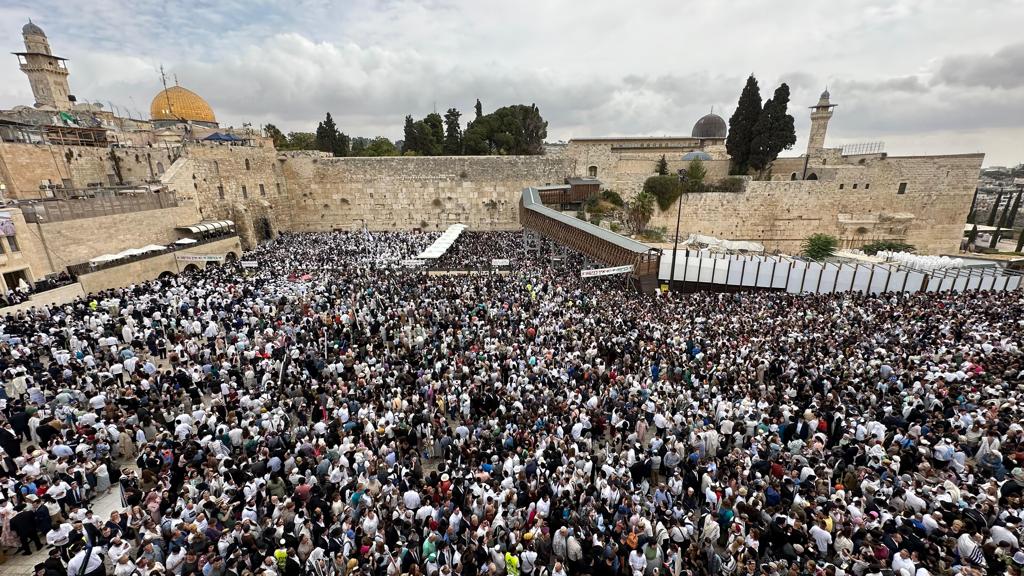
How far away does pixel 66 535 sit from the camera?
5758mm

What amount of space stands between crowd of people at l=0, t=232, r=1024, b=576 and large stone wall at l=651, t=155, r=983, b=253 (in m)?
20.7

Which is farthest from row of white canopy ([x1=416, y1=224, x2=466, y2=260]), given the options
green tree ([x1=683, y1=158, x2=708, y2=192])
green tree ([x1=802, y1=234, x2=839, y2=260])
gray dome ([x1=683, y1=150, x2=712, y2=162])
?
green tree ([x1=802, y1=234, x2=839, y2=260])

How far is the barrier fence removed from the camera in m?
18.7

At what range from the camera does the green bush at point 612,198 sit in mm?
34438

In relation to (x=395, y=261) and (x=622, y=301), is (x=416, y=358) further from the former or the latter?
(x=395, y=261)

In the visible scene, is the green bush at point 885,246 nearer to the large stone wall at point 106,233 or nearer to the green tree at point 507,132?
the green tree at point 507,132

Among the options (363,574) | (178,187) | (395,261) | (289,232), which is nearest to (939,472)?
(363,574)

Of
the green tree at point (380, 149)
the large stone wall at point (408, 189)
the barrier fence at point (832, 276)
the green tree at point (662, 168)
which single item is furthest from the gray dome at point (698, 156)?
the green tree at point (380, 149)

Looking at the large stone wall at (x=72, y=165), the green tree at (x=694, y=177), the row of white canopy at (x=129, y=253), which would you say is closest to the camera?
the row of white canopy at (x=129, y=253)

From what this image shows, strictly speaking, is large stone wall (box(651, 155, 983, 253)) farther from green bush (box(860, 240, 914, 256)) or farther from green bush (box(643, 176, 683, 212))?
green bush (box(643, 176, 683, 212))

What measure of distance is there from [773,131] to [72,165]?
49267 mm

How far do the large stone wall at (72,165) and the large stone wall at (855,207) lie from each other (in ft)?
123

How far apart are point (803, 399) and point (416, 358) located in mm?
9359

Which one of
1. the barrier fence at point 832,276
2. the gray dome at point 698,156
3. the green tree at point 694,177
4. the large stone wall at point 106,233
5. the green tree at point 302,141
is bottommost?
the barrier fence at point 832,276
